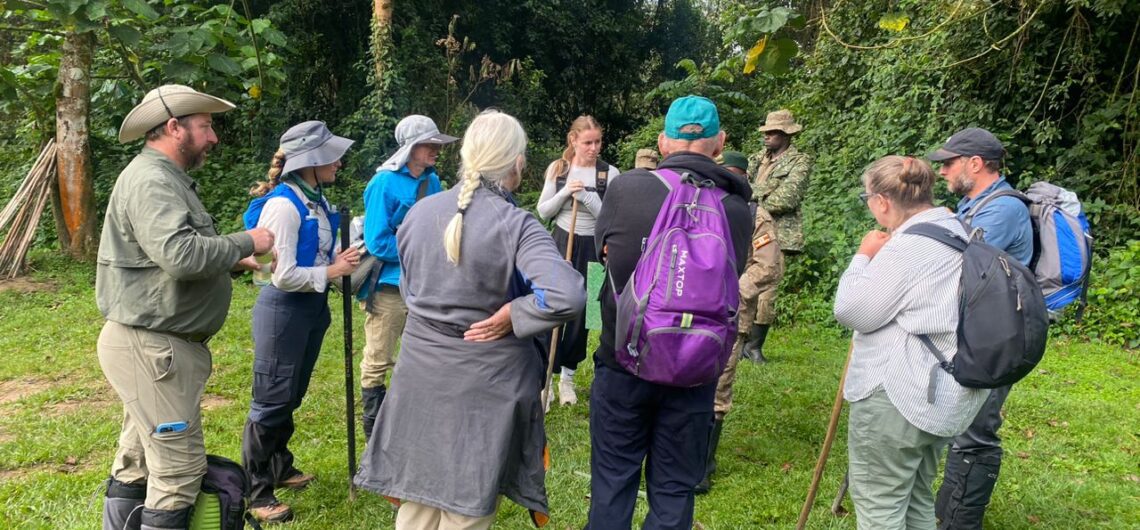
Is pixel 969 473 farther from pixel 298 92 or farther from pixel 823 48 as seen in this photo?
pixel 298 92

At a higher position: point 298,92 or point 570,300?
point 298,92

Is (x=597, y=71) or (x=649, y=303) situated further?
(x=597, y=71)

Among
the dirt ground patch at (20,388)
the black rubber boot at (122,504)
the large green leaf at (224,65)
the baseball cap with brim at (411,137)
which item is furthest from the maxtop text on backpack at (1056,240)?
the dirt ground patch at (20,388)

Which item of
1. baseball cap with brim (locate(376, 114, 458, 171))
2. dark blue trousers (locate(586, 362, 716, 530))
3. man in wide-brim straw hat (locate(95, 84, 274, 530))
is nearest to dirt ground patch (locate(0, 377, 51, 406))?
man in wide-brim straw hat (locate(95, 84, 274, 530))

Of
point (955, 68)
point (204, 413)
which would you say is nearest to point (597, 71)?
point (955, 68)

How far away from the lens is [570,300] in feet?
7.66

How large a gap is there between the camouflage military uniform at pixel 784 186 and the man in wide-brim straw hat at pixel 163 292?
13.6 ft

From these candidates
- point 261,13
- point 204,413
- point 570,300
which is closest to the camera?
point 570,300

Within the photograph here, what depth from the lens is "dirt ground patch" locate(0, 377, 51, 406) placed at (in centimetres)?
557

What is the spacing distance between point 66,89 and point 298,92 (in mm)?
6143

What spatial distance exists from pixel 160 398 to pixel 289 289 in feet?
2.69

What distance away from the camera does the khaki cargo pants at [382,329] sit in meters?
4.06

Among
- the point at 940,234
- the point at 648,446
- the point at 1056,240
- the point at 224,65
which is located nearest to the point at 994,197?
the point at 1056,240

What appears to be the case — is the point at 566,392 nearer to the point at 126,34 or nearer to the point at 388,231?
the point at 388,231
